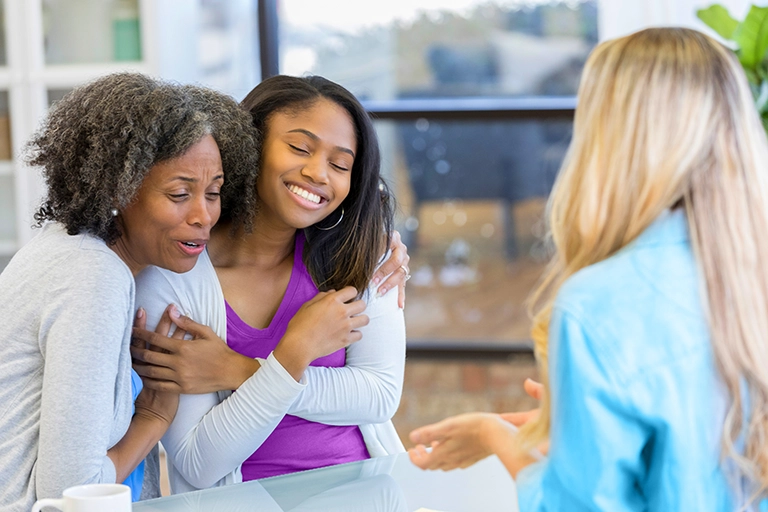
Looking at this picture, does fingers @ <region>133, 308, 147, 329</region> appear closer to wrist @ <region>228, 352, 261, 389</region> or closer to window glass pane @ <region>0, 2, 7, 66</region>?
wrist @ <region>228, 352, 261, 389</region>

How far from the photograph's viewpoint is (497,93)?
135 inches

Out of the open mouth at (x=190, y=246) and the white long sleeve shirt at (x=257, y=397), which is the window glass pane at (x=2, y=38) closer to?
the white long sleeve shirt at (x=257, y=397)

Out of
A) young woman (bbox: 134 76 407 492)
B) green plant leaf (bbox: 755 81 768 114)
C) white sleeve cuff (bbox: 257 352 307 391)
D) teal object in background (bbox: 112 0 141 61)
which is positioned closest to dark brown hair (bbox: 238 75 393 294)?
young woman (bbox: 134 76 407 492)

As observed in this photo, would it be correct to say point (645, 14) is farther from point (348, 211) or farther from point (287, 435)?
point (287, 435)

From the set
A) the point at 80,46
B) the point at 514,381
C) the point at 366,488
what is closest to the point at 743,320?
the point at 366,488

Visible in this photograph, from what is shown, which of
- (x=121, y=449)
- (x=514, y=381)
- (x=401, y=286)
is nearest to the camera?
(x=121, y=449)

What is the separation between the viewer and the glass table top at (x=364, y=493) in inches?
48.6

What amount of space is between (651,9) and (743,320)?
2390 millimetres

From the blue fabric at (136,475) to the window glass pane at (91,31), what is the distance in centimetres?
202

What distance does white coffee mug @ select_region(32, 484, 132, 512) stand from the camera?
91 cm

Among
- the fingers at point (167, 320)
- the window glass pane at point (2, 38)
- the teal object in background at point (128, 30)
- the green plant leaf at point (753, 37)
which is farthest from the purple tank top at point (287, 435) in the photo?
the window glass pane at point (2, 38)

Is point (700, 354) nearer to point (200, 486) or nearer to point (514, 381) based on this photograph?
point (200, 486)

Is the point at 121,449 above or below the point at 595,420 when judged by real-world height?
below

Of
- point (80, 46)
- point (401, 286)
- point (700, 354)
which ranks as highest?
point (80, 46)
